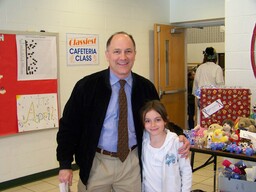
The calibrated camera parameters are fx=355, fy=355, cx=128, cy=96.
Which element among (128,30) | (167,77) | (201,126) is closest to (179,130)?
(201,126)

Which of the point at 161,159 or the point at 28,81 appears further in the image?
the point at 28,81

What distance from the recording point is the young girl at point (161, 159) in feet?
6.73

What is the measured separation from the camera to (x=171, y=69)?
559cm

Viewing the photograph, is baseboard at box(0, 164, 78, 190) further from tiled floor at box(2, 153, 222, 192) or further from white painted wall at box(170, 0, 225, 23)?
white painted wall at box(170, 0, 225, 23)

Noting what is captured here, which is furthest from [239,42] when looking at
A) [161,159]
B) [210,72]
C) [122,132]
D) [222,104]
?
[122,132]

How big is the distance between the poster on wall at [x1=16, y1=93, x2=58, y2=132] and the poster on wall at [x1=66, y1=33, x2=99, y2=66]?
53 cm

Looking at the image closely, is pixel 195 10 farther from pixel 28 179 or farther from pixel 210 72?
pixel 28 179

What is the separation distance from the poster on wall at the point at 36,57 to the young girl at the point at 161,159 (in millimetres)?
2171

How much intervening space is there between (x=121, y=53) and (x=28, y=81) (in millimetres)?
2194

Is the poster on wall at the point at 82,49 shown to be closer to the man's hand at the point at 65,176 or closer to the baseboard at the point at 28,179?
the baseboard at the point at 28,179

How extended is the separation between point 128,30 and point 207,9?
49.4 inches

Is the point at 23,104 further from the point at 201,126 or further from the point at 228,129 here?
the point at 228,129

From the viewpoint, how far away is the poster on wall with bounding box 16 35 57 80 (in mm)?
3805

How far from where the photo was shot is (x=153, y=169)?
6.81 feet
